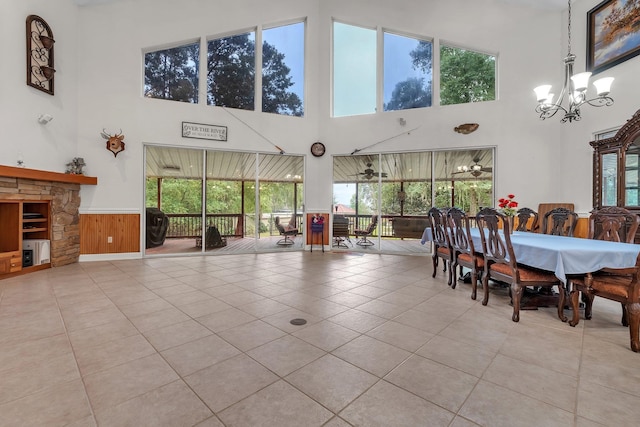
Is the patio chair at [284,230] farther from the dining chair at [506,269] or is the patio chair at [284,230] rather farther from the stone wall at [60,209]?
the dining chair at [506,269]

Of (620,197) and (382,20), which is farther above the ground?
(382,20)

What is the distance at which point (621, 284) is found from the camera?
243 centimetres

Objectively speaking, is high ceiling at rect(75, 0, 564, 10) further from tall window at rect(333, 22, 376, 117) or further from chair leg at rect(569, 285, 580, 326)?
chair leg at rect(569, 285, 580, 326)

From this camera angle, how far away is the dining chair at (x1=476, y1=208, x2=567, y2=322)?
2840 millimetres

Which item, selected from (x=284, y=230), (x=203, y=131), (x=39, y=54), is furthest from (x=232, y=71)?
(x=284, y=230)

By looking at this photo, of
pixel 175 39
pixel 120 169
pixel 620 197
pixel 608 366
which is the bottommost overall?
pixel 608 366

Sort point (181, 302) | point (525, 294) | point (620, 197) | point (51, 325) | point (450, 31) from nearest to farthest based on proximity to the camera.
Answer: point (51, 325) < point (181, 302) < point (525, 294) < point (620, 197) < point (450, 31)

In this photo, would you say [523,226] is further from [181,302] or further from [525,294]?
[181,302]

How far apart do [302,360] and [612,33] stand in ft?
22.2

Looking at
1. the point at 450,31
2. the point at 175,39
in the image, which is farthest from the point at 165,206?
the point at 450,31

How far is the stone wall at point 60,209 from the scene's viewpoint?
4.52 m

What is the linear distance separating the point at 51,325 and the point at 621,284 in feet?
16.6

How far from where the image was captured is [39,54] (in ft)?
15.6

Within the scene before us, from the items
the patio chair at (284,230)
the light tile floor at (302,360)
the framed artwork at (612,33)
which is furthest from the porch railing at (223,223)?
the framed artwork at (612,33)
